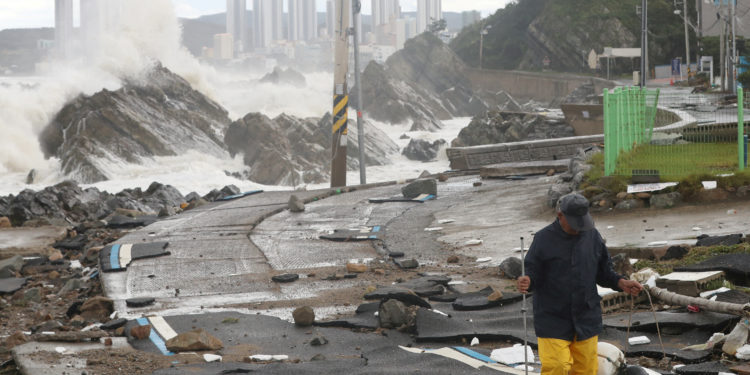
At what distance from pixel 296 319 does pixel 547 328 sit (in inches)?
148

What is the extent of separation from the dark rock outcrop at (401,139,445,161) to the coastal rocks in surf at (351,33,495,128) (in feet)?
42.2

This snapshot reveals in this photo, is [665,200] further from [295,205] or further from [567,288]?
[567,288]

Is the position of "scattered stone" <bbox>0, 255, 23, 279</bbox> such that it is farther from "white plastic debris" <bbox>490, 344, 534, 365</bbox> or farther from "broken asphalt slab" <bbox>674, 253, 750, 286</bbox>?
"broken asphalt slab" <bbox>674, 253, 750, 286</bbox>

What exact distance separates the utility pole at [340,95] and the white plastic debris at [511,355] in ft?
47.8

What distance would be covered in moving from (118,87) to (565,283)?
155ft

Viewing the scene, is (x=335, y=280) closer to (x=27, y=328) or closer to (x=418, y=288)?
(x=418, y=288)

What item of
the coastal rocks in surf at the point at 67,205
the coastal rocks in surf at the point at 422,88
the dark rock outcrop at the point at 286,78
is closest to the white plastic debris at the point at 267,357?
the coastal rocks in surf at the point at 67,205

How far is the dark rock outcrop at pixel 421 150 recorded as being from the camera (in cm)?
4750

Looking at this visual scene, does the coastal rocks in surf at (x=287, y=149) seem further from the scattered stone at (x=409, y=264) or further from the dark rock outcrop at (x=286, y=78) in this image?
the dark rock outcrop at (x=286, y=78)

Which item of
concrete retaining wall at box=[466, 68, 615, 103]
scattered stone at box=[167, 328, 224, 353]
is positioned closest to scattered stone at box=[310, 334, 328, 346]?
scattered stone at box=[167, 328, 224, 353]

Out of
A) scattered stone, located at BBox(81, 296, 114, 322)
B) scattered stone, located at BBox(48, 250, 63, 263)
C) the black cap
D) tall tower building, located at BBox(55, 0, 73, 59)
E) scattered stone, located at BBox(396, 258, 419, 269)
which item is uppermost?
tall tower building, located at BBox(55, 0, 73, 59)

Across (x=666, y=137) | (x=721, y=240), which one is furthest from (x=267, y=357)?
(x=666, y=137)

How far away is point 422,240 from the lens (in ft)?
43.5

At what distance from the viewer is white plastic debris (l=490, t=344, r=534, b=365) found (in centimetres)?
672
